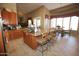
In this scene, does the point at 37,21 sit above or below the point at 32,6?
below

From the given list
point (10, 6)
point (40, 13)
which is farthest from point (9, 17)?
point (40, 13)

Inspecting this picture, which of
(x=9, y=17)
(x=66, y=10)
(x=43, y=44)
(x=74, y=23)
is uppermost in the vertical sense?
(x=66, y=10)

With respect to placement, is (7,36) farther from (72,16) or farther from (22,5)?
(72,16)

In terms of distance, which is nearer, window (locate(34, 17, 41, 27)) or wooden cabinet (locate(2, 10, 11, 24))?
wooden cabinet (locate(2, 10, 11, 24))

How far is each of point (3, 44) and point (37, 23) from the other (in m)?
0.80

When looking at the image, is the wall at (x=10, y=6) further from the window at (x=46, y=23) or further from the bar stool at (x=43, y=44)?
the bar stool at (x=43, y=44)

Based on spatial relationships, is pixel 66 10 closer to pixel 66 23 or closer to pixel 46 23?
pixel 66 23

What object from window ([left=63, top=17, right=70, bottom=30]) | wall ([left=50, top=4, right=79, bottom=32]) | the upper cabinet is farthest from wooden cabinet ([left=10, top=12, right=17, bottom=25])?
window ([left=63, top=17, right=70, bottom=30])

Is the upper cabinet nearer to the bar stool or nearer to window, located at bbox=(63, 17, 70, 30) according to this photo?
the bar stool

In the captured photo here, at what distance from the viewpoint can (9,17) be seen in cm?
157

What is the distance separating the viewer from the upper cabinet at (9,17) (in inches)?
59.7

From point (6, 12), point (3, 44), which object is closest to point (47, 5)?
point (6, 12)

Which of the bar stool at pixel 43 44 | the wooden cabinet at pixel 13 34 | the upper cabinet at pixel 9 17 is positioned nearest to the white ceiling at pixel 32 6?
the upper cabinet at pixel 9 17

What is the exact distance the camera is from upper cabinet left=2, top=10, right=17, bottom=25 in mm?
1516
